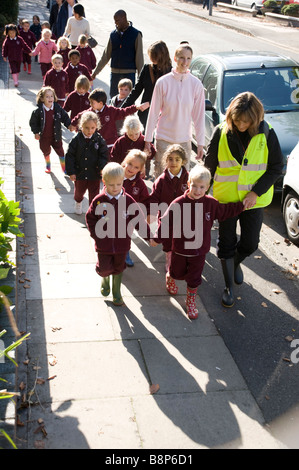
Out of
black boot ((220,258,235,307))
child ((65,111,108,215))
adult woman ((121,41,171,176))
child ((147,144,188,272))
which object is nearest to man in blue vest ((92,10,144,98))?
adult woman ((121,41,171,176))

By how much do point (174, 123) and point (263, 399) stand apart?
142 inches

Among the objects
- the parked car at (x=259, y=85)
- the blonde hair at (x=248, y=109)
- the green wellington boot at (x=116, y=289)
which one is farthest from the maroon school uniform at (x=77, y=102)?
the blonde hair at (x=248, y=109)

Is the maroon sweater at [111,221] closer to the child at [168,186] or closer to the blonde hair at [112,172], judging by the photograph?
the blonde hair at [112,172]

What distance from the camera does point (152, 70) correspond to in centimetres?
775

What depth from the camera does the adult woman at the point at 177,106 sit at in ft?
21.9

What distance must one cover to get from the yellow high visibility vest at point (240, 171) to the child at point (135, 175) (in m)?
0.81

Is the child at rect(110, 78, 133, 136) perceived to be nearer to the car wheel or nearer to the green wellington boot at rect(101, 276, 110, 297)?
the car wheel

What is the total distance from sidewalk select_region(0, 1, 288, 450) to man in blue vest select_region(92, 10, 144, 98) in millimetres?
4324

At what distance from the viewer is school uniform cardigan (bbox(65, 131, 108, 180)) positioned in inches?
289

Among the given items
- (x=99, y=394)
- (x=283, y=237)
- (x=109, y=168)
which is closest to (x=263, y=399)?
(x=99, y=394)

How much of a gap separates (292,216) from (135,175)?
94.4 inches

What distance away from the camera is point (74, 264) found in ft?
21.3

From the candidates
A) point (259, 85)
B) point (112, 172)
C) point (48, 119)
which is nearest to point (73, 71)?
point (48, 119)
